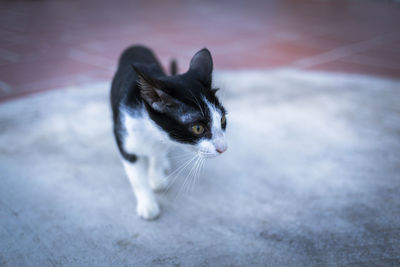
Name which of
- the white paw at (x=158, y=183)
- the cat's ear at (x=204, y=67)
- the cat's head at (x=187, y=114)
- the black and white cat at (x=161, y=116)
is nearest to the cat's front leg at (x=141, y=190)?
the black and white cat at (x=161, y=116)

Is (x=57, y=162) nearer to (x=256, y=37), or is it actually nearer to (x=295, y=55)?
(x=295, y=55)

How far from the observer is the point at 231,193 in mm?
1452

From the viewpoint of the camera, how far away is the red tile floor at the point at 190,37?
10.1 ft

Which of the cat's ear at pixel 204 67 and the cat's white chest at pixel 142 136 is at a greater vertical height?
the cat's ear at pixel 204 67

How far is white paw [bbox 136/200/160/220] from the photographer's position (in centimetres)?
129

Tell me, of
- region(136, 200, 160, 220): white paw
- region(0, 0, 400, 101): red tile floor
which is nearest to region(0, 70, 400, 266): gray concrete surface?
region(136, 200, 160, 220): white paw

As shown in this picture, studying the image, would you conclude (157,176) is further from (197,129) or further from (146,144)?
(197,129)

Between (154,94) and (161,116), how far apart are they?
3.3 inches

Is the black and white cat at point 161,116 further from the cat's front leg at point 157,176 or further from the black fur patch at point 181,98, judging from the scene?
the cat's front leg at point 157,176

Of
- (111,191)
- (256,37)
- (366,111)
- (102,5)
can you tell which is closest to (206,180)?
(111,191)

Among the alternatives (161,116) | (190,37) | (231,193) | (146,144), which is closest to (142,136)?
(146,144)

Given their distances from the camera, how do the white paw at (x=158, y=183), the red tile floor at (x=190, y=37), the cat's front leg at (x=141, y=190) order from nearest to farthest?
the cat's front leg at (x=141, y=190), the white paw at (x=158, y=183), the red tile floor at (x=190, y=37)

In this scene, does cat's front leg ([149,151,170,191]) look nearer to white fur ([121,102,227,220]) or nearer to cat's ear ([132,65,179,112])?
white fur ([121,102,227,220])

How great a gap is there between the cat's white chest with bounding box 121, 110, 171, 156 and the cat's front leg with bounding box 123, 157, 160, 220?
75mm
